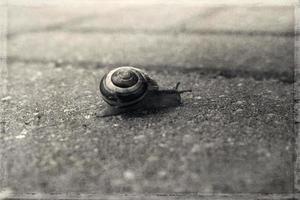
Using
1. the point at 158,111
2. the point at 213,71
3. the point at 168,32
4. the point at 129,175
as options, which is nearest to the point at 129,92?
the point at 158,111

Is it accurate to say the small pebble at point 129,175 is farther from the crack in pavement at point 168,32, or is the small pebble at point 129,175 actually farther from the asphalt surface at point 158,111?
the crack in pavement at point 168,32

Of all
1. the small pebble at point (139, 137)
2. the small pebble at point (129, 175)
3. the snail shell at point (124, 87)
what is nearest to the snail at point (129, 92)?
the snail shell at point (124, 87)

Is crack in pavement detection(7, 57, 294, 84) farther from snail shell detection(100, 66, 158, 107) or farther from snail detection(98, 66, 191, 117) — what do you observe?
snail shell detection(100, 66, 158, 107)

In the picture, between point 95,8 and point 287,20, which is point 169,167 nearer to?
point 287,20

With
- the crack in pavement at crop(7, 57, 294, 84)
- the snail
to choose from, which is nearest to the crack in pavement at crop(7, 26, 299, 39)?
the crack in pavement at crop(7, 57, 294, 84)

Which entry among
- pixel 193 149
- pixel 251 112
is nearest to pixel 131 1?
pixel 251 112

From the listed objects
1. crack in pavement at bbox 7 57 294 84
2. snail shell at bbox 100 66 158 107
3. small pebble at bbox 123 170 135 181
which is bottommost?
small pebble at bbox 123 170 135 181
